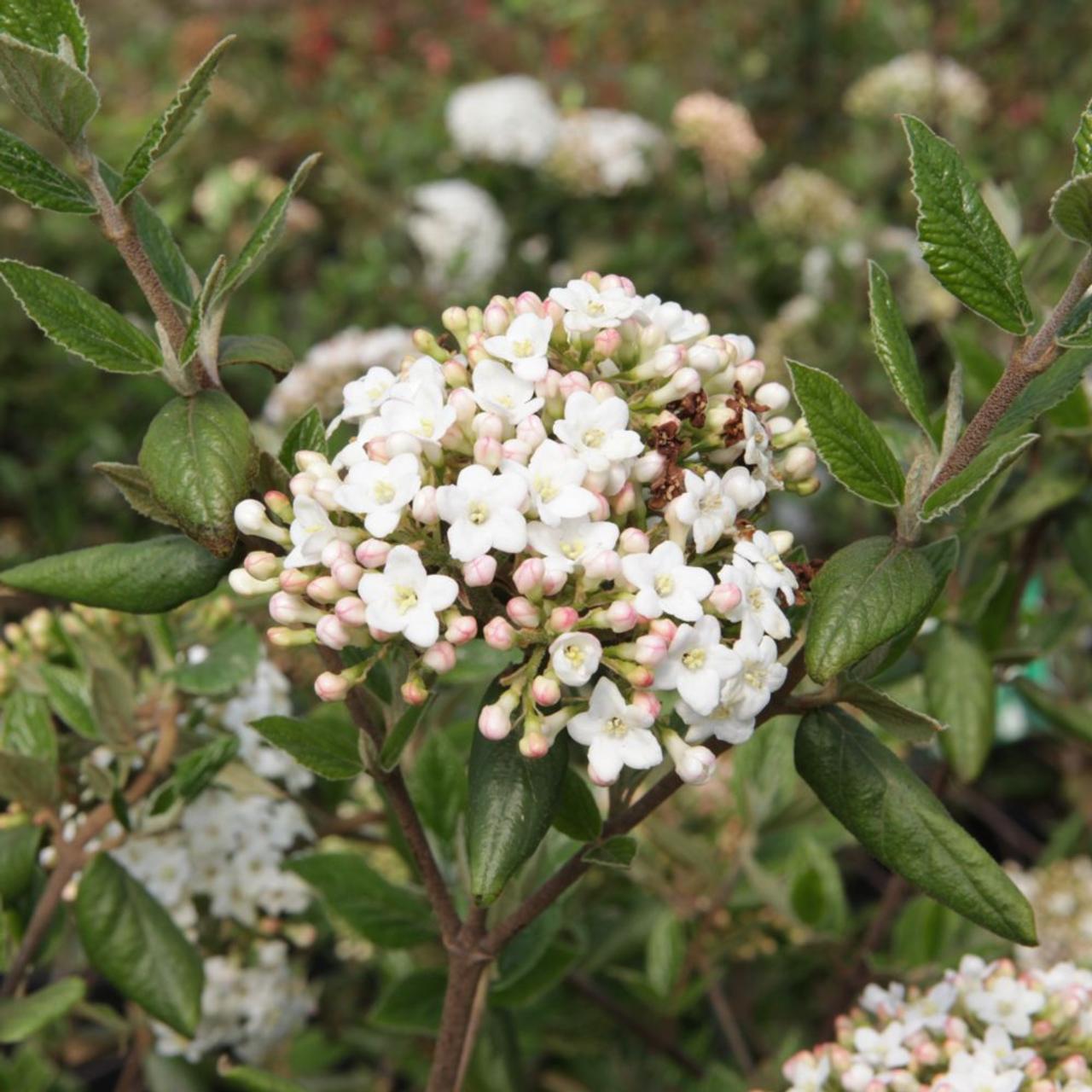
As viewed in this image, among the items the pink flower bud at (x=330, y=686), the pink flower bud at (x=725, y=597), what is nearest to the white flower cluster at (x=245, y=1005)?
the pink flower bud at (x=330, y=686)

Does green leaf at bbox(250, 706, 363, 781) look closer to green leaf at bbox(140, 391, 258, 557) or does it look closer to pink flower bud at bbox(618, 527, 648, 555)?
green leaf at bbox(140, 391, 258, 557)

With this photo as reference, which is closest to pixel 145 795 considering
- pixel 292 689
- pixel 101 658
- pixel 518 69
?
pixel 101 658

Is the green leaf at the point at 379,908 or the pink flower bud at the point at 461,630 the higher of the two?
the pink flower bud at the point at 461,630

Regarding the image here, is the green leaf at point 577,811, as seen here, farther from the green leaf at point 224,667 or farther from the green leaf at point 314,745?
the green leaf at point 224,667

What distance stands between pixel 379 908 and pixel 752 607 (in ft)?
2.42

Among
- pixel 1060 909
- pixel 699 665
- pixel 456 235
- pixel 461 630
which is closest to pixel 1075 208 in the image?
pixel 699 665

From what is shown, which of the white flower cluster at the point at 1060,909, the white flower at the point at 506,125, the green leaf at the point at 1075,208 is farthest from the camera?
the white flower at the point at 506,125

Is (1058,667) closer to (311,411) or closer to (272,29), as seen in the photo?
(311,411)

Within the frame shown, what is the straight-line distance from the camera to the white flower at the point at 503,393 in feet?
3.34

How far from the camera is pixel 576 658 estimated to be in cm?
96

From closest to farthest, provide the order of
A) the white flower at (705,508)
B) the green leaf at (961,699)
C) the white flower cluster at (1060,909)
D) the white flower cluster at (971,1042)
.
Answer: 1. the white flower at (705,508)
2. the white flower cluster at (971,1042)
3. the green leaf at (961,699)
4. the white flower cluster at (1060,909)

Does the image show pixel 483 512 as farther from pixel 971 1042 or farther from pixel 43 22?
pixel 971 1042

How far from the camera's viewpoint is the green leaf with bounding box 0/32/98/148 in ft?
3.04

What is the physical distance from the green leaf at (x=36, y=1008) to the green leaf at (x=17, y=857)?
0.12 meters
